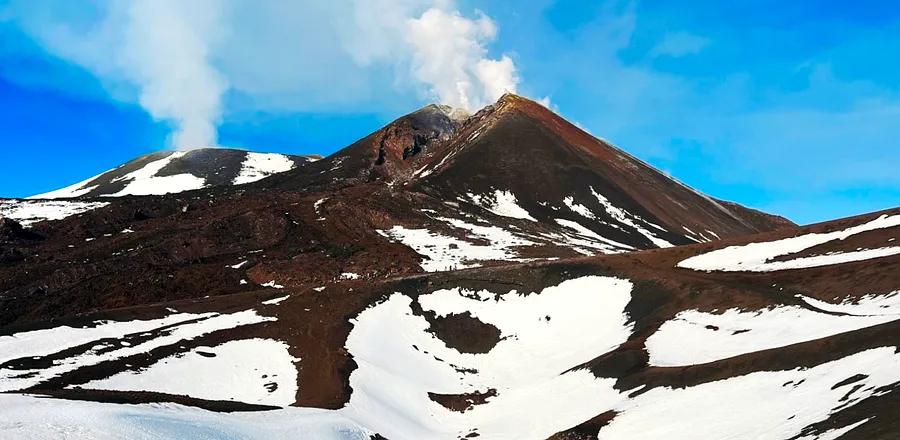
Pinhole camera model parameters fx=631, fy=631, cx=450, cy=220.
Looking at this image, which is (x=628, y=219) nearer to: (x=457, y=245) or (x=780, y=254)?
(x=457, y=245)

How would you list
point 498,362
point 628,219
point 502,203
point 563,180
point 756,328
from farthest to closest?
point 563,180 → point 502,203 → point 628,219 → point 498,362 → point 756,328

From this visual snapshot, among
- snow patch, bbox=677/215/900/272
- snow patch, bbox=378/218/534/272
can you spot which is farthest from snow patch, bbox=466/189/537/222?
snow patch, bbox=677/215/900/272

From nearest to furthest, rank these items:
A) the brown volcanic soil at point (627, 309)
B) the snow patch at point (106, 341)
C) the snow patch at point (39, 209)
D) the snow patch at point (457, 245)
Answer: the brown volcanic soil at point (627, 309), the snow patch at point (106, 341), the snow patch at point (457, 245), the snow patch at point (39, 209)

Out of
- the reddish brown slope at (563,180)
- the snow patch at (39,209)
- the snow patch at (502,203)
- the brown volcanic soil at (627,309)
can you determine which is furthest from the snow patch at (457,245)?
the snow patch at (39,209)

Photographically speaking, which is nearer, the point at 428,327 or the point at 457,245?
the point at 428,327

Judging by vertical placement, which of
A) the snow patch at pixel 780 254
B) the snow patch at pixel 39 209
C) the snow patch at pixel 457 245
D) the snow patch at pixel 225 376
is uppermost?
the snow patch at pixel 39 209

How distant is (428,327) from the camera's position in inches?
2717

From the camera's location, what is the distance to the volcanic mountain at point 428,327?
32344 millimetres

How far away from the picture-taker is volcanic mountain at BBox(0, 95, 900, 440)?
3234 cm

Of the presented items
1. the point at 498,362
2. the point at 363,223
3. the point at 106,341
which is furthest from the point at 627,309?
the point at 363,223

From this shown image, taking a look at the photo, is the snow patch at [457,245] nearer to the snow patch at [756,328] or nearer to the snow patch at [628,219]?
the snow patch at [628,219]

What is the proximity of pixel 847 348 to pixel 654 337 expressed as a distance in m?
20.3

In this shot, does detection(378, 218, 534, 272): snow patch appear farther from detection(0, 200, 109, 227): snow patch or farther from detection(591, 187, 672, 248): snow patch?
detection(0, 200, 109, 227): snow patch

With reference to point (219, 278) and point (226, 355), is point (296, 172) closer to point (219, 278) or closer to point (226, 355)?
point (219, 278)
